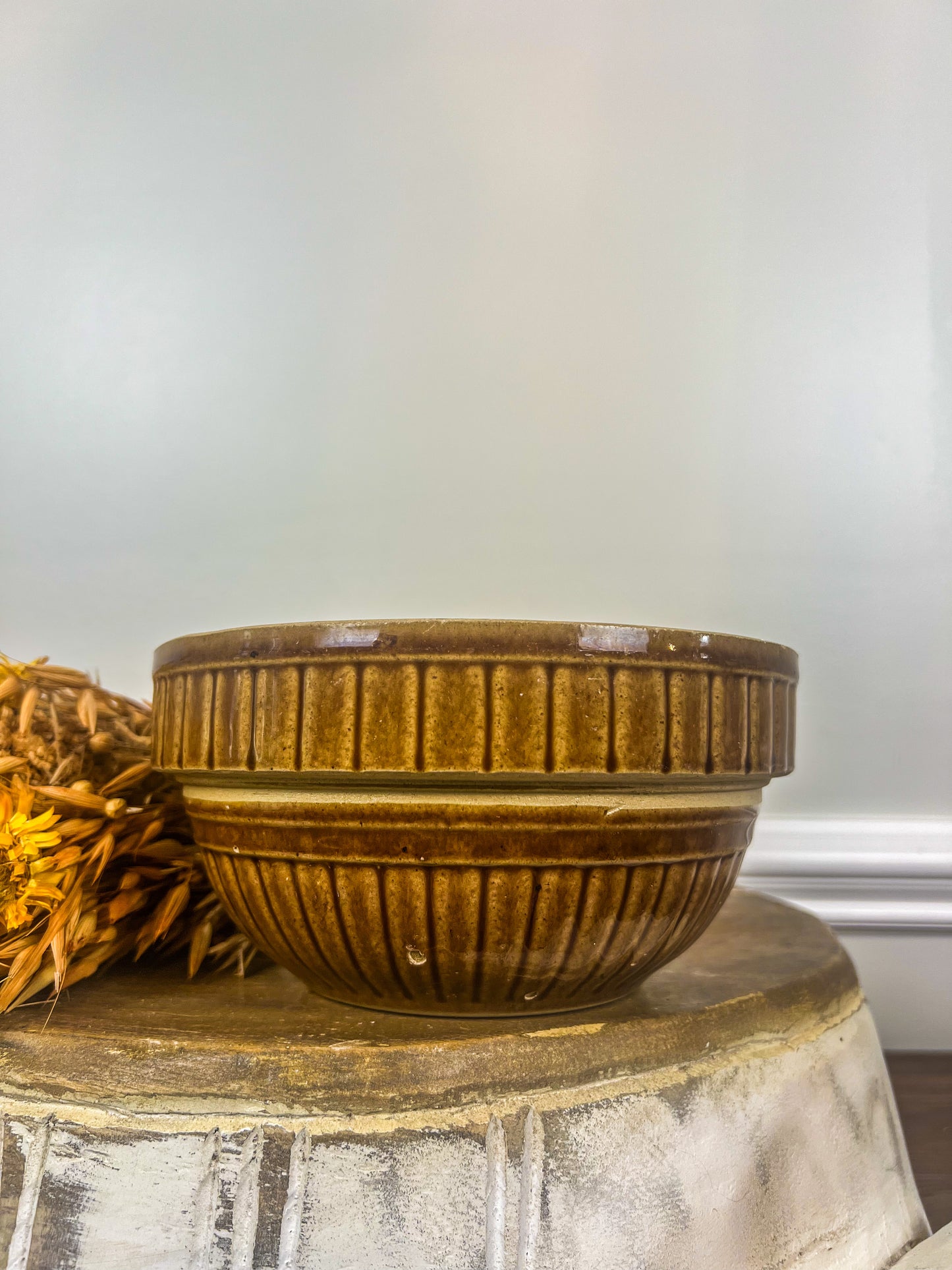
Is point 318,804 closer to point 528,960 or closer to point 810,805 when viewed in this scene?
point 528,960

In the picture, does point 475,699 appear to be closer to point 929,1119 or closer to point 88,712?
point 88,712

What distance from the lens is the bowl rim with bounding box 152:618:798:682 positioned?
0.26m

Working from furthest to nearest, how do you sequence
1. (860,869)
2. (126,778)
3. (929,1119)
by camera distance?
(860,869) < (929,1119) < (126,778)

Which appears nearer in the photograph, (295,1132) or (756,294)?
(295,1132)

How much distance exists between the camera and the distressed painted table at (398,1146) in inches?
10.3

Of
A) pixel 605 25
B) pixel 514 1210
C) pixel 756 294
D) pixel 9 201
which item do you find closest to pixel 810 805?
pixel 756 294

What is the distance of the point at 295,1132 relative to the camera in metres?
0.27

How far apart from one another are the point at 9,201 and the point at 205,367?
21 centimetres

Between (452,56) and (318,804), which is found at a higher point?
(452,56)

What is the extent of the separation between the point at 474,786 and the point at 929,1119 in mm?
405

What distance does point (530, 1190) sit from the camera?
10.6 inches

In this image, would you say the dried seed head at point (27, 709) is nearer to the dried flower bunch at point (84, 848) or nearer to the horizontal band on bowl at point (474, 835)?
the dried flower bunch at point (84, 848)

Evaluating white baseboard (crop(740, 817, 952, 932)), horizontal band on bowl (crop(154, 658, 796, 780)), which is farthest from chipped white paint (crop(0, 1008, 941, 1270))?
white baseboard (crop(740, 817, 952, 932))

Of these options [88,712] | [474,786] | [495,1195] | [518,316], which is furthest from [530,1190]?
[518,316]
